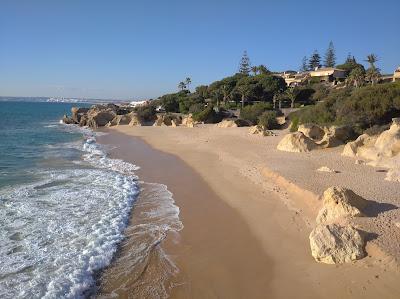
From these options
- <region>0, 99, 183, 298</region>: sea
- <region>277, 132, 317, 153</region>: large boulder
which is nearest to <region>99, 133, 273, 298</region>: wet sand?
<region>0, 99, 183, 298</region>: sea

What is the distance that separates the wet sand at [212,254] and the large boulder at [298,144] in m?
7.60

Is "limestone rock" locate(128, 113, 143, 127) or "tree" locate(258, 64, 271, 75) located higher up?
"tree" locate(258, 64, 271, 75)

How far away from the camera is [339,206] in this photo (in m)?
10.0

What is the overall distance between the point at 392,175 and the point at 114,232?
9.60 meters

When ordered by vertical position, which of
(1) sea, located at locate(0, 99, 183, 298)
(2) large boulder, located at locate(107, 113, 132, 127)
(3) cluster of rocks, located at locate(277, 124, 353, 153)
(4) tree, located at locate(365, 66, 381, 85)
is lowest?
(2) large boulder, located at locate(107, 113, 132, 127)

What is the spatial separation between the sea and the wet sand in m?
0.41

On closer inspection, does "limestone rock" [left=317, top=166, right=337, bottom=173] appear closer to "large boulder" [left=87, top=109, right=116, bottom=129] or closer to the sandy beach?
the sandy beach

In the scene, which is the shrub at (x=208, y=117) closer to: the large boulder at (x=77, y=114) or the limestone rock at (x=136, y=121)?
the limestone rock at (x=136, y=121)

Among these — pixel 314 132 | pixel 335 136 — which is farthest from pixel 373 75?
pixel 335 136

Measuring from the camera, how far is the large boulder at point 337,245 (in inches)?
327

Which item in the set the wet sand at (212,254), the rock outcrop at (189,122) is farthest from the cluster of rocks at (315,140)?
the rock outcrop at (189,122)

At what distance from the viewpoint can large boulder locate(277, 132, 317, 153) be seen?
21.3 m

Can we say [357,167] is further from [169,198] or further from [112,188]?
[112,188]

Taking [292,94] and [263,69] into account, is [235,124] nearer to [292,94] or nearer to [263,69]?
[292,94]
